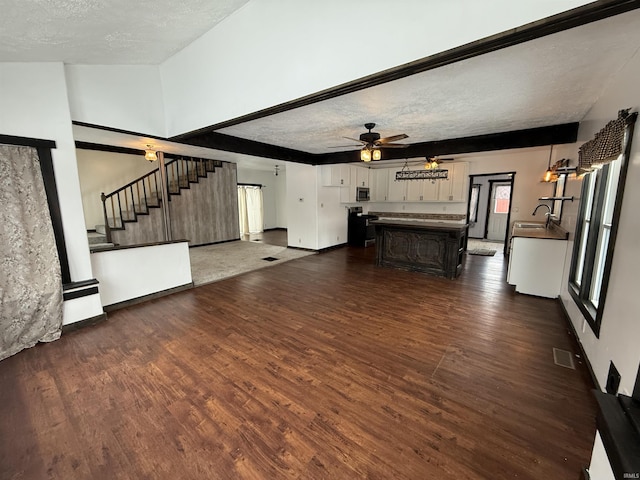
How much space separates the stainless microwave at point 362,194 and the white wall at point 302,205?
5.06 feet

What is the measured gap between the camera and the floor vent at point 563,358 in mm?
2264

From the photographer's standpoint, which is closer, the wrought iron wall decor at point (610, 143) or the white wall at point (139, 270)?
the wrought iron wall decor at point (610, 143)

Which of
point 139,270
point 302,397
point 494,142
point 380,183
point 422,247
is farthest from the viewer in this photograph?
point 380,183

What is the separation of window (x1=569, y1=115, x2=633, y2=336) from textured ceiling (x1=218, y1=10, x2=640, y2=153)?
25.1 inches

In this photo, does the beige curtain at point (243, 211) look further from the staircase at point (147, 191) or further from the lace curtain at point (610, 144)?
the lace curtain at point (610, 144)

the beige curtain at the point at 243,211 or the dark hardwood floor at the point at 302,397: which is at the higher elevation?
the beige curtain at the point at 243,211

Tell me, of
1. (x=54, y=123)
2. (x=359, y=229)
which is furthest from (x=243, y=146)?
(x=359, y=229)

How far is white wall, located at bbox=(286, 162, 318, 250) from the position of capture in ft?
22.3

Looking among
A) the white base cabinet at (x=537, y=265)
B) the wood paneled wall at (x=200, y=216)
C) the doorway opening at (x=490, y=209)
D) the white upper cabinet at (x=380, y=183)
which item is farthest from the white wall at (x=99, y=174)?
the doorway opening at (x=490, y=209)

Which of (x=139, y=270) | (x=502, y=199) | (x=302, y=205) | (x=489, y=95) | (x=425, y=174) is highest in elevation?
(x=489, y=95)

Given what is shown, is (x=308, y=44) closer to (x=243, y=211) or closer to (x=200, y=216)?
(x=200, y=216)

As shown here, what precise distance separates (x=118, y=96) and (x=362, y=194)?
603 centimetres

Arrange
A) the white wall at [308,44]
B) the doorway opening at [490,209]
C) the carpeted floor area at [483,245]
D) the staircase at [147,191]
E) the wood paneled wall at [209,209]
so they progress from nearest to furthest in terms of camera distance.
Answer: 1. the white wall at [308,44]
2. the staircase at [147,191]
3. the carpeted floor area at [483,245]
4. the wood paneled wall at [209,209]
5. the doorway opening at [490,209]

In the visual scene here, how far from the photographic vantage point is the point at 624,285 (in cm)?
170
